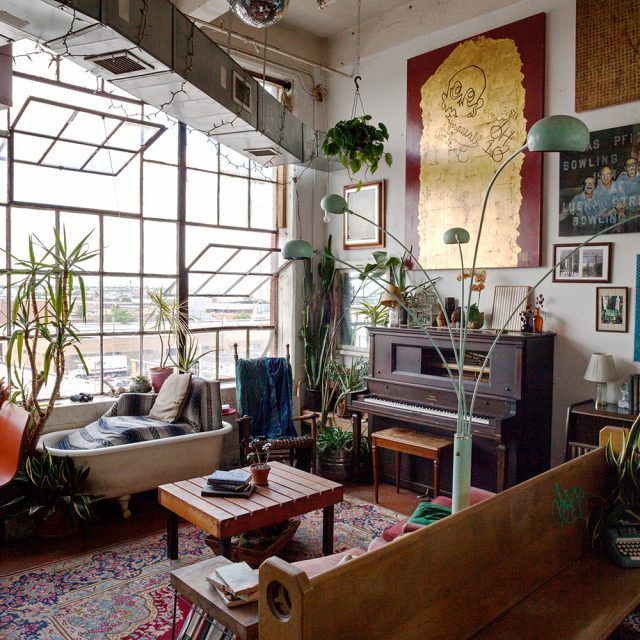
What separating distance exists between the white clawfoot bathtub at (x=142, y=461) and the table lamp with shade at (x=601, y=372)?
286cm

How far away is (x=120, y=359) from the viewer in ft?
17.6

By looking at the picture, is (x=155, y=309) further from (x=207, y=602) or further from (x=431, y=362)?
(x=207, y=602)

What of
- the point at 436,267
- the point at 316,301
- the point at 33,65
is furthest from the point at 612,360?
the point at 33,65

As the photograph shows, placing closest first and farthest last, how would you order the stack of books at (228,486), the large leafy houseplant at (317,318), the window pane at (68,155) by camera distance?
the stack of books at (228,486), the window pane at (68,155), the large leafy houseplant at (317,318)

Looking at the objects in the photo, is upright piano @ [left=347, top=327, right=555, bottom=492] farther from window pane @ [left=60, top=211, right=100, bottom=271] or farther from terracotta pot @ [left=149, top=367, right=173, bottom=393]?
window pane @ [left=60, top=211, right=100, bottom=271]

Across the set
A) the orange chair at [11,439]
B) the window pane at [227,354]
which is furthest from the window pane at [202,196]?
the orange chair at [11,439]

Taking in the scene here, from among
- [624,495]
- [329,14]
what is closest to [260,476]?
[624,495]

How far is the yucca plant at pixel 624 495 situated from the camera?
8.82 ft

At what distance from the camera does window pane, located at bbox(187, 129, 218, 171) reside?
19.0 ft

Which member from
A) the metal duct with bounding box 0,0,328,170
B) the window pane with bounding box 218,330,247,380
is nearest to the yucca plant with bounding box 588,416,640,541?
the metal duct with bounding box 0,0,328,170

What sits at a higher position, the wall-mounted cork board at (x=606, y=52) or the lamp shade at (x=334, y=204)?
the wall-mounted cork board at (x=606, y=52)

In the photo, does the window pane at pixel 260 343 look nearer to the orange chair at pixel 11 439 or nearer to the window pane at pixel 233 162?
the window pane at pixel 233 162

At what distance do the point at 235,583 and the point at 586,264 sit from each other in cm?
358

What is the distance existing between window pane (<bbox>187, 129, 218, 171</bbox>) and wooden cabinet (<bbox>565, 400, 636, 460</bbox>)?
4.00 metres
